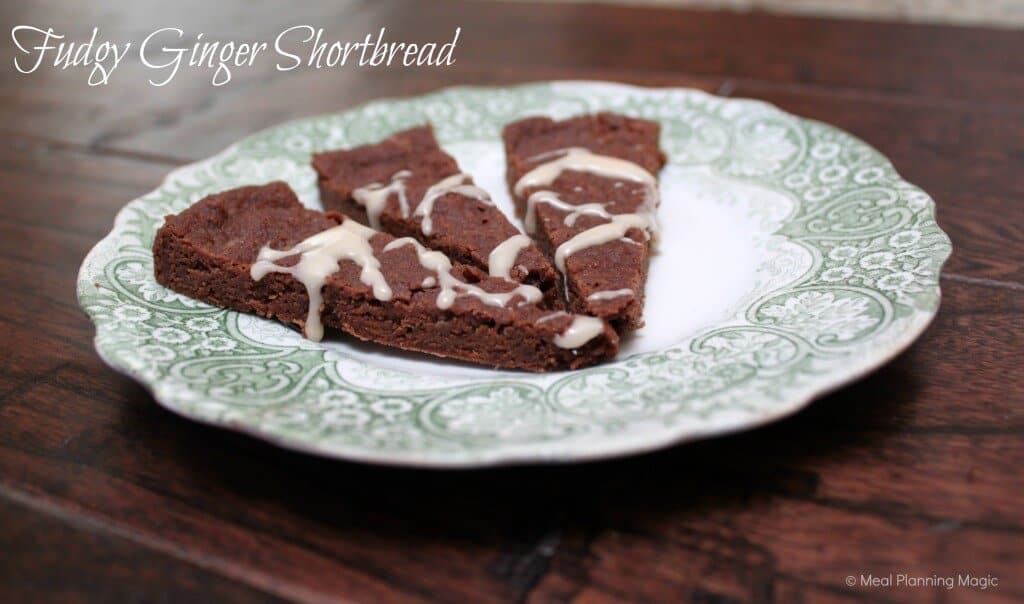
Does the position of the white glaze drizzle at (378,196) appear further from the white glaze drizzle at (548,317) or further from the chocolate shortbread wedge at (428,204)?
the white glaze drizzle at (548,317)

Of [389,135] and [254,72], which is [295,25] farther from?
[389,135]

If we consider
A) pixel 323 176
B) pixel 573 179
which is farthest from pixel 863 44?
pixel 323 176

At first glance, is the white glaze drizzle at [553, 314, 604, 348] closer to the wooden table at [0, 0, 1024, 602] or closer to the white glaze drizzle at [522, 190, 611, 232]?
the wooden table at [0, 0, 1024, 602]

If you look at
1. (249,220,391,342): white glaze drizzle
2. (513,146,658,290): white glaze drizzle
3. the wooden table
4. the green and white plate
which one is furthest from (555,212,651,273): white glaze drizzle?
the wooden table

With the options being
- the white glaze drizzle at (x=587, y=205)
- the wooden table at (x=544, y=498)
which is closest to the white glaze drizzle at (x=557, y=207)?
the white glaze drizzle at (x=587, y=205)

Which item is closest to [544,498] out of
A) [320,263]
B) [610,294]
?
[610,294]

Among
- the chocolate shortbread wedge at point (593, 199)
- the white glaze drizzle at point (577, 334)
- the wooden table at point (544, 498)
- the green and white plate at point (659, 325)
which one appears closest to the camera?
the wooden table at point (544, 498)
